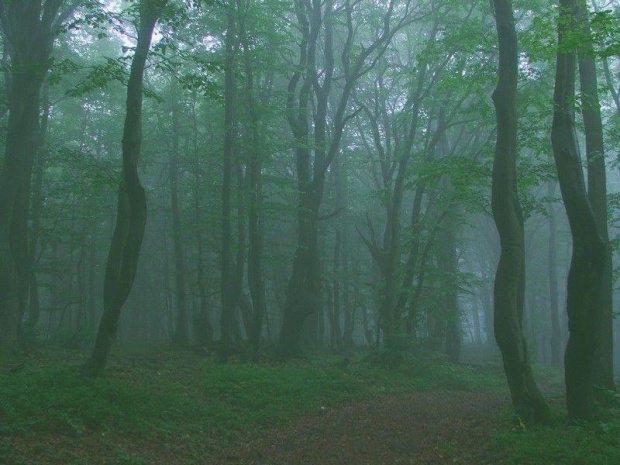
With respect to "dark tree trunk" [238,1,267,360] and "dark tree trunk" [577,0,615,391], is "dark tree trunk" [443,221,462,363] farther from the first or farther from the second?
"dark tree trunk" [577,0,615,391]

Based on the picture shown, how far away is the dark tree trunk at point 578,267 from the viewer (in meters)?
7.88

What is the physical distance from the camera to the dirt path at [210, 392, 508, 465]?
26.6 feet

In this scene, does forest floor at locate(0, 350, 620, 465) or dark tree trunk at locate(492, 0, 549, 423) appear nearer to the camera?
forest floor at locate(0, 350, 620, 465)

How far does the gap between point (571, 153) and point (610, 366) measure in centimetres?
495

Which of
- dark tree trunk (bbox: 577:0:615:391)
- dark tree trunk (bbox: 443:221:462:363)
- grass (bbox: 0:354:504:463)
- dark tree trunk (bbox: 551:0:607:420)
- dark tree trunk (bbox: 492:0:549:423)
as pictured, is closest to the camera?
grass (bbox: 0:354:504:463)

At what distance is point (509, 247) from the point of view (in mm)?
9023

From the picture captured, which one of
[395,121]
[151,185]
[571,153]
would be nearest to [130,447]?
[571,153]

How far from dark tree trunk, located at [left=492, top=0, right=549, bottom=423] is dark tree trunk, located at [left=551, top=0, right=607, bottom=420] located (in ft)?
2.14

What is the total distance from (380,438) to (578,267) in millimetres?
4136

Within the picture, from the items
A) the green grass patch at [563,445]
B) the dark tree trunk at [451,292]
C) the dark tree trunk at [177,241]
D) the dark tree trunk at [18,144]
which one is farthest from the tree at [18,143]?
the dark tree trunk at [451,292]

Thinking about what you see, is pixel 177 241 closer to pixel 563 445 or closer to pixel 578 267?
pixel 578 267

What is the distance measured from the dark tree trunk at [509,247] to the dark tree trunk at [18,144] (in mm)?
9875

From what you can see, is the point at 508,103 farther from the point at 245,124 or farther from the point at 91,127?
the point at 91,127

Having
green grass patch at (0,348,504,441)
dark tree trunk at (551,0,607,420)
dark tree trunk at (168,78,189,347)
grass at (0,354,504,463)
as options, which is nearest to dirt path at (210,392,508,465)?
grass at (0,354,504,463)
